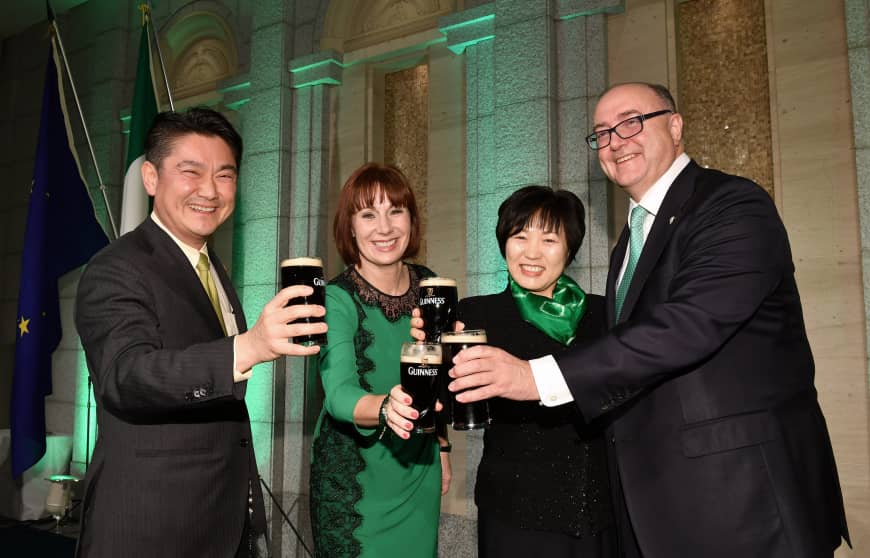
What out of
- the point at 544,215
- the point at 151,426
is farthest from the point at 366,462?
the point at 544,215

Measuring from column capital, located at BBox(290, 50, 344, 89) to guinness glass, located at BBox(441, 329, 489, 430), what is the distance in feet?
14.4

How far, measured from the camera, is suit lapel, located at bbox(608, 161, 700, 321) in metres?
1.94

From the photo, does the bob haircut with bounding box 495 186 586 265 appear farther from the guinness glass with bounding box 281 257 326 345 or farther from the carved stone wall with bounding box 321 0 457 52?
the carved stone wall with bounding box 321 0 457 52

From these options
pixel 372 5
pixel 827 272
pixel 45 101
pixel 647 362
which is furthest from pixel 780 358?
pixel 45 101

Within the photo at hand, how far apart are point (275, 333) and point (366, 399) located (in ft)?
2.23

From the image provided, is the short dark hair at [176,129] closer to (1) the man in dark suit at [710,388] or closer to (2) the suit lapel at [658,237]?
(1) the man in dark suit at [710,388]

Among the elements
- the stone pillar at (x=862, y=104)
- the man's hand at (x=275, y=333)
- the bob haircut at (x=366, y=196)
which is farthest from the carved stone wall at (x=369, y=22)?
Result: the man's hand at (x=275, y=333)

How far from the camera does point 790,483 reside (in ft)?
5.62

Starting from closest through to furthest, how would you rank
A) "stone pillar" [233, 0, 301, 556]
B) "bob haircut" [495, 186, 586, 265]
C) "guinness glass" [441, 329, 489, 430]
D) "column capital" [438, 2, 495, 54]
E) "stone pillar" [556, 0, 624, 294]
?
1. "guinness glass" [441, 329, 489, 430]
2. "bob haircut" [495, 186, 586, 265]
3. "stone pillar" [556, 0, 624, 294]
4. "column capital" [438, 2, 495, 54]
5. "stone pillar" [233, 0, 301, 556]

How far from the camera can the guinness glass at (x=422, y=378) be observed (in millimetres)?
1812

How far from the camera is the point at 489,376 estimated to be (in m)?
1.69

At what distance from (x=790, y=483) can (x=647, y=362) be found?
1.71 feet

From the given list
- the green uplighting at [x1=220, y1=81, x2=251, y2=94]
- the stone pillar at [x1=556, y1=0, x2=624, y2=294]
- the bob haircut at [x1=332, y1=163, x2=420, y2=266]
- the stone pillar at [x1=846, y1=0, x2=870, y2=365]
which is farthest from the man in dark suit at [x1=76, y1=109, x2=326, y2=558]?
the green uplighting at [x1=220, y1=81, x2=251, y2=94]

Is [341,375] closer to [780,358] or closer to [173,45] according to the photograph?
[780,358]
